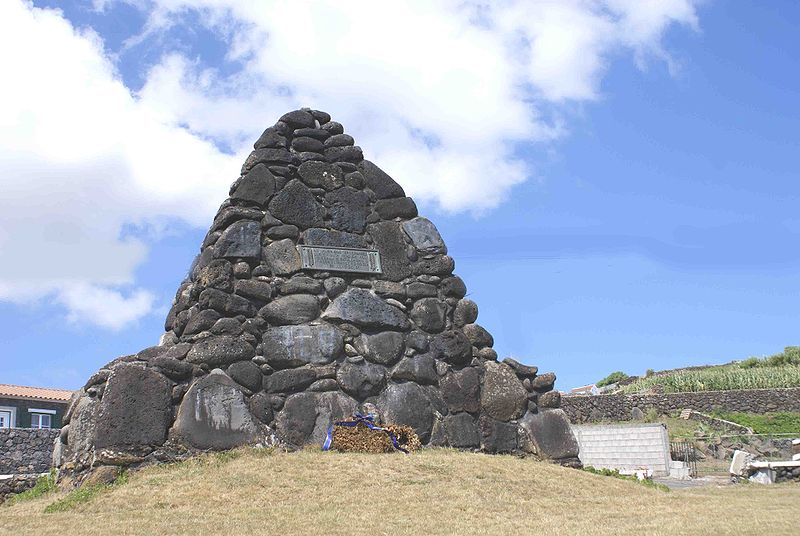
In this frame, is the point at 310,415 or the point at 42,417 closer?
the point at 310,415

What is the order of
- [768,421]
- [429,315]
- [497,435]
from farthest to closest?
[768,421] → [429,315] → [497,435]

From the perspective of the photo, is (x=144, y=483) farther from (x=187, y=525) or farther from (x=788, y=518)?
(x=788, y=518)

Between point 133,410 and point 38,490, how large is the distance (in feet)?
5.45

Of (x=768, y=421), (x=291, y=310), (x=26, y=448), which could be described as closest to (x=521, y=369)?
(x=291, y=310)

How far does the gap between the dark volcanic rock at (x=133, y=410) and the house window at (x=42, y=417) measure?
25487mm

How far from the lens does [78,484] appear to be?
1046 cm

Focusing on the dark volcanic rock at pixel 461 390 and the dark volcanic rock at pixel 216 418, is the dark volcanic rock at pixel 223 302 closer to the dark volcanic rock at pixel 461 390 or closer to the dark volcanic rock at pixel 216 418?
the dark volcanic rock at pixel 216 418

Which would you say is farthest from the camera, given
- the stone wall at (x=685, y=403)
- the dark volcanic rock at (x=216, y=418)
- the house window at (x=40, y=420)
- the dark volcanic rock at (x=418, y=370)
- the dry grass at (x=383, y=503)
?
the stone wall at (x=685, y=403)

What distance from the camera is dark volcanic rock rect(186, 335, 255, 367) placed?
456 inches

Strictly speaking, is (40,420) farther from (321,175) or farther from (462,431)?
(462,431)

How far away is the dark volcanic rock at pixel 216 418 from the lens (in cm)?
1112

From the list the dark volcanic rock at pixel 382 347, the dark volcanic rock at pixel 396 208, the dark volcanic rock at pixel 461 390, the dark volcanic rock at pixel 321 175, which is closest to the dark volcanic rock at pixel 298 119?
the dark volcanic rock at pixel 321 175

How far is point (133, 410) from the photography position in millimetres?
10836

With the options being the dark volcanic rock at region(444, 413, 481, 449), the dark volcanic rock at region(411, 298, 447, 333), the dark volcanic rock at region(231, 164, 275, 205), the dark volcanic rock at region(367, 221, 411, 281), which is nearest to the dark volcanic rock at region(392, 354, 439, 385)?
the dark volcanic rock at region(411, 298, 447, 333)
